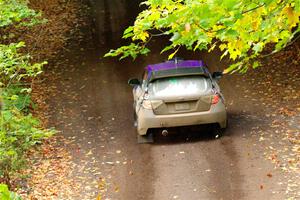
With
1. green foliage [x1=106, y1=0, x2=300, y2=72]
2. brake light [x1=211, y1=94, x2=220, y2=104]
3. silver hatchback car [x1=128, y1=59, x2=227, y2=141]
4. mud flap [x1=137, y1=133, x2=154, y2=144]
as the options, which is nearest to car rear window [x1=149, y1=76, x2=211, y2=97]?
silver hatchback car [x1=128, y1=59, x2=227, y2=141]

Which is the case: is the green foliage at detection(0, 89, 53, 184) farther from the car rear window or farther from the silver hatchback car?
the car rear window

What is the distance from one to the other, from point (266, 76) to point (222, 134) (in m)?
5.42

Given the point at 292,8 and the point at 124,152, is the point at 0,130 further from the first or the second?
the point at 292,8

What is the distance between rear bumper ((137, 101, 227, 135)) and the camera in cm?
1243

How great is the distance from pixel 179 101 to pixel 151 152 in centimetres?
136

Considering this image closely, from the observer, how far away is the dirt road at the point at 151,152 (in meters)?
10.5

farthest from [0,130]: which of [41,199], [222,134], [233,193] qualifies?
[222,134]

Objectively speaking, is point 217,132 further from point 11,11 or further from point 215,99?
point 11,11

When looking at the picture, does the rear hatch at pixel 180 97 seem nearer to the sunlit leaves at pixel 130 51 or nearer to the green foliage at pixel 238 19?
the sunlit leaves at pixel 130 51

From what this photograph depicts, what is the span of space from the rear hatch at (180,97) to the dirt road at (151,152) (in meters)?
0.91

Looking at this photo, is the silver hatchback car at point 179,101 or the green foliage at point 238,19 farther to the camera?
the silver hatchback car at point 179,101

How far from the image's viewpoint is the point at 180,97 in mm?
12367

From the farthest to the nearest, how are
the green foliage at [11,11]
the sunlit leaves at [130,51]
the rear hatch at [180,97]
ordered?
the green foliage at [11,11]
the rear hatch at [180,97]
the sunlit leaves at [130,51]

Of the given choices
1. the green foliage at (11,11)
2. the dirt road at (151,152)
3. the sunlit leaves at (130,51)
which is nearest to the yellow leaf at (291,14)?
the sunlit leaves at (130,51)
